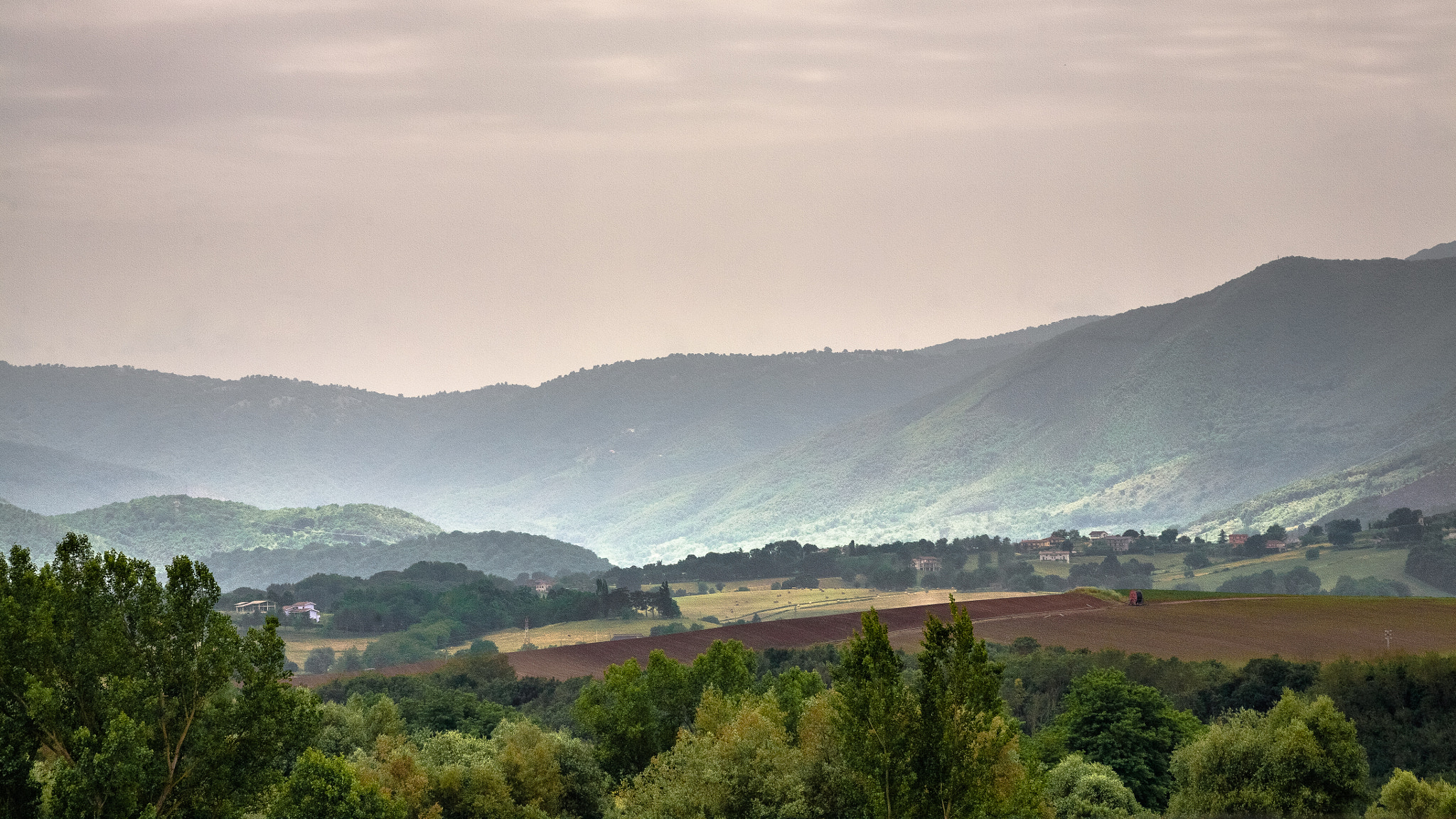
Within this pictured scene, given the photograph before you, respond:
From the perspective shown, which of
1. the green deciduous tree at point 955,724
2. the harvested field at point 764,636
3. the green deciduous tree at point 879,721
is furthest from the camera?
the harvested field at point 764,636

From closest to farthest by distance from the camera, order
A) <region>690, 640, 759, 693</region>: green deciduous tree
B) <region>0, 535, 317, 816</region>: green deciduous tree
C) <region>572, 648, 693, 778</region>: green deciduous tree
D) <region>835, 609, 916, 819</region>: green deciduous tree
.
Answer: <region>0, 535, 317, 816</region>: green deciduous tree < <region>835, 609, 916, 819</region>: green deciduous tree < <region>572, 648, 693, 778</region>: green deciduous tree < <region>690, 640, 759, 693</region>: green deciduous tree

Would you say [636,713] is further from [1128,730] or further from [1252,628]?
[1252,628]

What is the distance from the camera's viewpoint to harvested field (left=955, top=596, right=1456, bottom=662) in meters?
102

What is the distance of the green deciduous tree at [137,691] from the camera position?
39250mm

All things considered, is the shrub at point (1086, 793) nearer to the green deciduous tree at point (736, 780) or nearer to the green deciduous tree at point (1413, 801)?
the green deciduous tree at point (1413, 801)

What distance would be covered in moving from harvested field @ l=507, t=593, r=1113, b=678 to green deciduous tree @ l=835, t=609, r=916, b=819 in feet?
219

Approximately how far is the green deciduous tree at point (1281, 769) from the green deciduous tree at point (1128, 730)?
12700mm

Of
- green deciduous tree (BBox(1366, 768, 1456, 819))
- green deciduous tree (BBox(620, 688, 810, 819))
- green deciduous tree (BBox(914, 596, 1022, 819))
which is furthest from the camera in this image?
green deciduous tree (BBox(620, 688, 810, 819))

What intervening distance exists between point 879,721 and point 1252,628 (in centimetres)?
8006

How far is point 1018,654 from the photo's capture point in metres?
110

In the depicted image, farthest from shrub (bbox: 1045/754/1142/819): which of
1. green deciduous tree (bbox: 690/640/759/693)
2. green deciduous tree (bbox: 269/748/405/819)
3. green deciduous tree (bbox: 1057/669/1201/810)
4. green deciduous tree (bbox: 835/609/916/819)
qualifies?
green deciduous tree (bbox: 269/748/405/819)

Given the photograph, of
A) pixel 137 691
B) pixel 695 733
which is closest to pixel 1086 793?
pixel 695 733

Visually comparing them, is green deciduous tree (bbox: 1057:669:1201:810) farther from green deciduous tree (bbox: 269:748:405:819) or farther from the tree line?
green deciduous tree (bbox: 269:748:405:819)

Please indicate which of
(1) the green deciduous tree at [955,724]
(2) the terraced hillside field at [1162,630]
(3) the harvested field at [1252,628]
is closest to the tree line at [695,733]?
(1) the green deciduous tree at [955,724]
